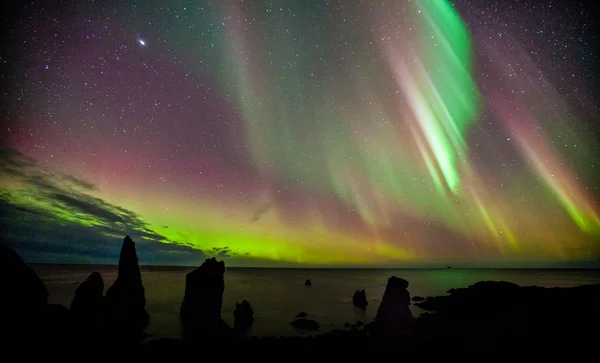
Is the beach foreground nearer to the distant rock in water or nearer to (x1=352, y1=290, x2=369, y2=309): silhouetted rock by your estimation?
the distant rock in water

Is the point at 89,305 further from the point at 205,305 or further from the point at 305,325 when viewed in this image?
the point at 305,325

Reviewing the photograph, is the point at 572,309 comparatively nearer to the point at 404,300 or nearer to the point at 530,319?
the point at 530,319

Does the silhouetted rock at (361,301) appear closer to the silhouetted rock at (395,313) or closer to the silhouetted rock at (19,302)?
the silhouetted rock at (395,313)

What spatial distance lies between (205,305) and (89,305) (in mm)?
13006

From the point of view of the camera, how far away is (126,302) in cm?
3453

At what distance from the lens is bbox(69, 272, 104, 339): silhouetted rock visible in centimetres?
2959

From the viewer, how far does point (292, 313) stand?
47938 millimetres

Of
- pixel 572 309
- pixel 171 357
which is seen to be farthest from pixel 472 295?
pixel 171 357

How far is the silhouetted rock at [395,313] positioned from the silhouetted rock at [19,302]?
108ft

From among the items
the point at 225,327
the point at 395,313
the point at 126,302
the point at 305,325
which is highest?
the point at 395,313

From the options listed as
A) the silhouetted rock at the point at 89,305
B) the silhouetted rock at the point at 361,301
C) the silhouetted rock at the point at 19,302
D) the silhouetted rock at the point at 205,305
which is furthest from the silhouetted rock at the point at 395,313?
the silhouetted rock at the point at 19,302

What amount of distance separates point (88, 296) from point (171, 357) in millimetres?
17785

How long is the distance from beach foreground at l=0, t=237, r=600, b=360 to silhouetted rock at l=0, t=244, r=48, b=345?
0.20 feet

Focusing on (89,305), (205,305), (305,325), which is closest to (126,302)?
(89,305)
